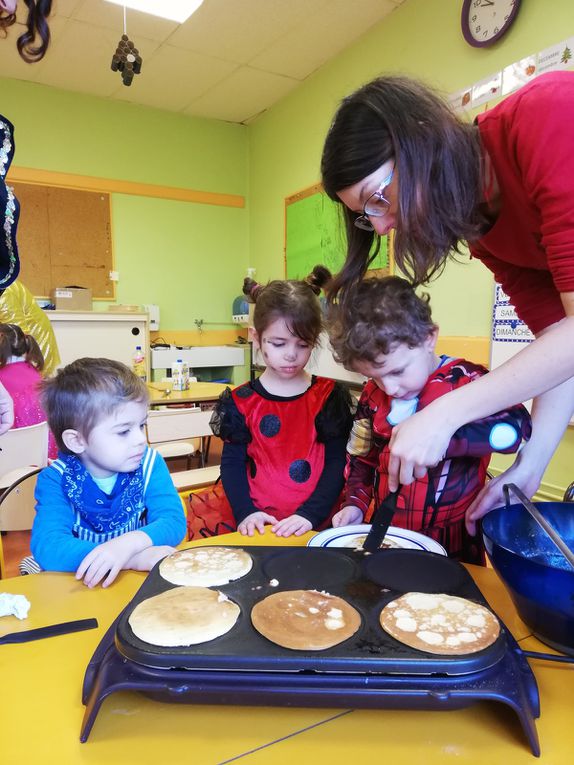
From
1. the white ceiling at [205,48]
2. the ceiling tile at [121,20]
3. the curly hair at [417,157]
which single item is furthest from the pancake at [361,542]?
the ceiling tile at [121,20]

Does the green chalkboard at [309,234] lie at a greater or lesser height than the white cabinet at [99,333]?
greater


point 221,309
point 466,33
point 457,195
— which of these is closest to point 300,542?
point 457,195

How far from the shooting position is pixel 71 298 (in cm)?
446

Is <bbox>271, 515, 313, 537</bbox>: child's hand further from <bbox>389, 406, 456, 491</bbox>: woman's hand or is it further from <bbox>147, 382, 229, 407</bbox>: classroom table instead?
<bbox>147, 382, 229, 407</bbox>: classroom table

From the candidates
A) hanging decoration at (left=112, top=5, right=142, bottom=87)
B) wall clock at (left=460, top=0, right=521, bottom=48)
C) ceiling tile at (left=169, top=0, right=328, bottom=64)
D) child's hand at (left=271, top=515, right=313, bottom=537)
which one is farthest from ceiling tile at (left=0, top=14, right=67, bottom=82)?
child's hand at (left=271, top=515, right=313, bottom=537)

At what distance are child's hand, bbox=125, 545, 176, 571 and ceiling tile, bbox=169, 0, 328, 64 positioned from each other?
11.7ft

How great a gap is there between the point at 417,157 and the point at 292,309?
723mm

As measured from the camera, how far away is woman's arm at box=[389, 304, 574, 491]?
71cm

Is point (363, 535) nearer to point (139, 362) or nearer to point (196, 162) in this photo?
point (139, 362)

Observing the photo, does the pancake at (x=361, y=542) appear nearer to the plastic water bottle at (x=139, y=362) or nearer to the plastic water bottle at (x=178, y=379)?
the plastic water bottle at (x=178, y=379)

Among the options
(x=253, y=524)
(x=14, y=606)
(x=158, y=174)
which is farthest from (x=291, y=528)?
(x=158, y=174)

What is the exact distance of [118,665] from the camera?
54 cm

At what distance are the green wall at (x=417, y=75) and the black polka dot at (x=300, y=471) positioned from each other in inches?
40.2

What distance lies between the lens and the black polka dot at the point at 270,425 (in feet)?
5.16
